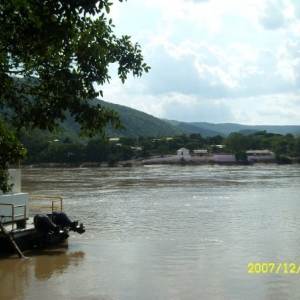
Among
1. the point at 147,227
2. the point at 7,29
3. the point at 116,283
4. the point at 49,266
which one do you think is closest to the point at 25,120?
the point at 7,29

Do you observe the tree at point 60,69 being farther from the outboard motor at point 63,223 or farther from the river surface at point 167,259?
the outboard motor at point 63,223

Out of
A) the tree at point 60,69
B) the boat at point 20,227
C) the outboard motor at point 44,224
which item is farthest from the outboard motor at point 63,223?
the tree at point 60,69

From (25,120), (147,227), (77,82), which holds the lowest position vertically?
(147,227)

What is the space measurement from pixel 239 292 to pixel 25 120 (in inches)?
237

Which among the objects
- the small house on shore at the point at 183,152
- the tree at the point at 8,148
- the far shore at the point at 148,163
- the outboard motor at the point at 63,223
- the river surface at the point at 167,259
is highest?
the tree at the point at 8,148

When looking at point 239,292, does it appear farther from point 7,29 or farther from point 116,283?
point 7,29

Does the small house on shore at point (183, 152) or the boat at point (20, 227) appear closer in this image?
the boat at point (20, 227)

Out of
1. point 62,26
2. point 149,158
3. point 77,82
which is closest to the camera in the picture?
point 62,26

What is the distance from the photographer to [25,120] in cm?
720
